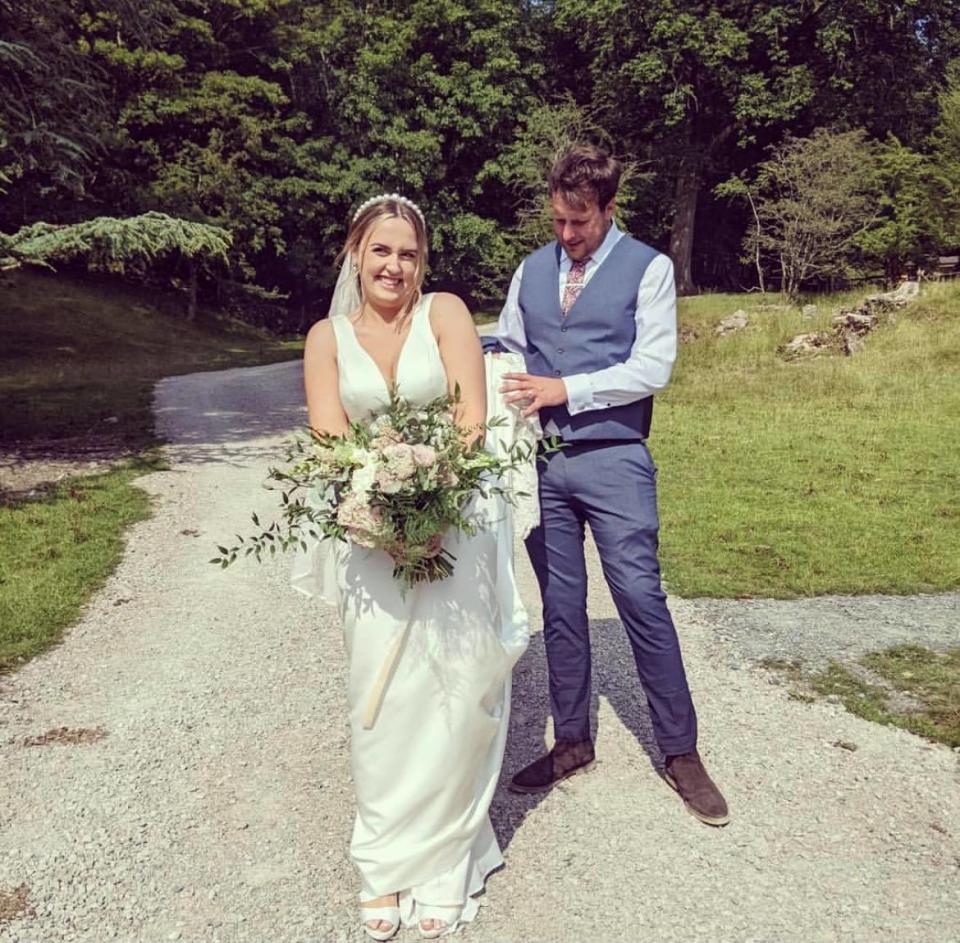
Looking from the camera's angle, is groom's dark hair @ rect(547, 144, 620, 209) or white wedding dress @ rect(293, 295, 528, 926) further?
groom's dark hair @ rect(547, 144, 620, 209)

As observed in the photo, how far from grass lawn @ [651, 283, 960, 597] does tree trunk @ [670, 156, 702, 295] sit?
1758 cm

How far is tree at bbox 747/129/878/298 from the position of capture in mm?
32812

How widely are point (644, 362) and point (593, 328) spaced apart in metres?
0.24

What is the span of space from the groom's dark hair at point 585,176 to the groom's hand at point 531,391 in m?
0.70

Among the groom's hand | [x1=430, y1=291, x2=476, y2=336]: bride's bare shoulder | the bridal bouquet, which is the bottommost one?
the bridal bouquet

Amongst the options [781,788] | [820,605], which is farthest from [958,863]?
[820,605]

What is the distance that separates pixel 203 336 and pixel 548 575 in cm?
2894

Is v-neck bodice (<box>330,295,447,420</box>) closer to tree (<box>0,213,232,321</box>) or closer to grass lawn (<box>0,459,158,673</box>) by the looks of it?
grass lawn (<box>0,459,158,673</box>)

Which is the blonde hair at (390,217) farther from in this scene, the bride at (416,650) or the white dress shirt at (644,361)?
the white dress shirt at (644,361)

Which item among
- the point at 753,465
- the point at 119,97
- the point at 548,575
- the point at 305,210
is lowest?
the point at 753,465

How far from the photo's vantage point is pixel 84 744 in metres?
4.43

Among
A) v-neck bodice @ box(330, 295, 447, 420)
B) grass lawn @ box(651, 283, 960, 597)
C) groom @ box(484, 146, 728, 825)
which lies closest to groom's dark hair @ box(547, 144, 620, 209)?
groom @ box(484, 146, 728, 825)

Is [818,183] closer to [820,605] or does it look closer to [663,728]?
[820,605]

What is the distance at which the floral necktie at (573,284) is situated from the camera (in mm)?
3785
